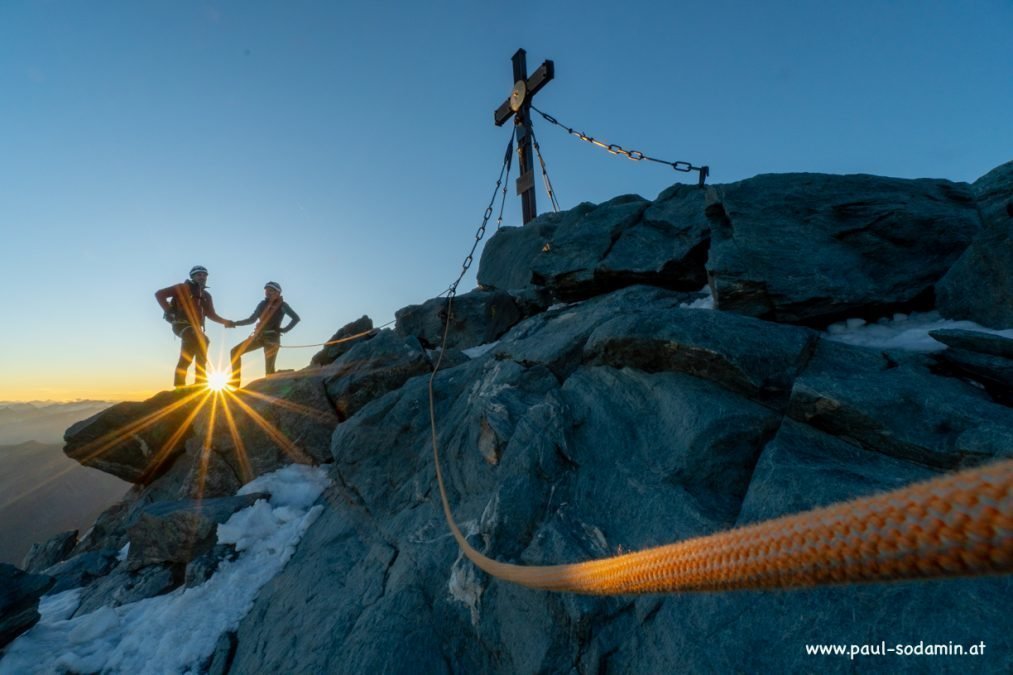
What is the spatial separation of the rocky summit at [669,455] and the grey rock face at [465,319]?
273cm

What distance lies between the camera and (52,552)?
1187cm

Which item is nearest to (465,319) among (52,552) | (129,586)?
(129,586)

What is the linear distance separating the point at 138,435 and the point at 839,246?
16.3 metres

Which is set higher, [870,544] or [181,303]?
[181,303]

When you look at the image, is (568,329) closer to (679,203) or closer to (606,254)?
(606,254)

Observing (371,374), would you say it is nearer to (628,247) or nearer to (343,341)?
(343,341)

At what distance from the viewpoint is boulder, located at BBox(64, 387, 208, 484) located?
440 inches

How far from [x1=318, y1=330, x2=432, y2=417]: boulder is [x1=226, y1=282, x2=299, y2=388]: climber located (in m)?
3.58

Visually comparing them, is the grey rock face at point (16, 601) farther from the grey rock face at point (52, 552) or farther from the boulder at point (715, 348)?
the boulder at point (715, 348)

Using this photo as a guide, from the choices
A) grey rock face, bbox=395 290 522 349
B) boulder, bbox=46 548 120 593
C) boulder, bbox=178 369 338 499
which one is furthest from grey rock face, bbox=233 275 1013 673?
boulder, bbox=46 548 120 593

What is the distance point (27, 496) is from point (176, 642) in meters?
67.2

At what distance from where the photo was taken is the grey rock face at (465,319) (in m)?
11.0

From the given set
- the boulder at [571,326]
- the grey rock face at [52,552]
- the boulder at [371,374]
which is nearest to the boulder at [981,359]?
the boulder at [571,326]

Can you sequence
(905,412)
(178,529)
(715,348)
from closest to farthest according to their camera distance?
(905,412)
(715,348)
(178,529)
